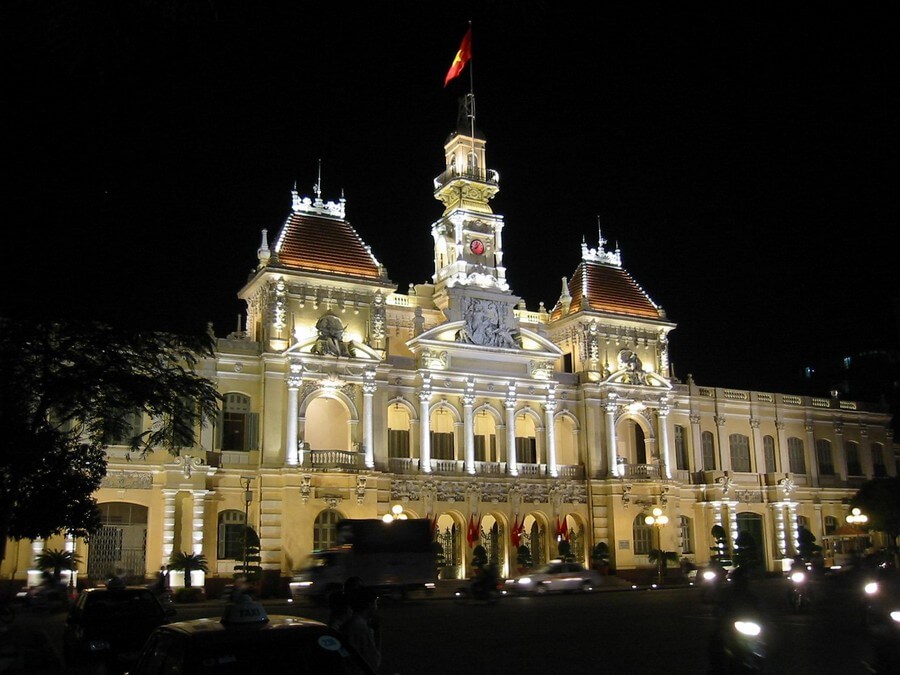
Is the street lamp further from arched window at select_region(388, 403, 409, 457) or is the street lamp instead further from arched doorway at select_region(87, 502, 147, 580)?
arched doorway at select_region(87, 502, 147, 580)

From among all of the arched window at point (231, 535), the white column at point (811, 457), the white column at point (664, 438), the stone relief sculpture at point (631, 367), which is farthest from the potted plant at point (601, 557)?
the white column at point (811, 457)

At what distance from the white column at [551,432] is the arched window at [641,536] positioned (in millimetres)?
5281

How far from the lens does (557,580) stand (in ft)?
121

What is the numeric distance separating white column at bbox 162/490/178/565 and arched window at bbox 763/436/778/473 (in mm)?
33482

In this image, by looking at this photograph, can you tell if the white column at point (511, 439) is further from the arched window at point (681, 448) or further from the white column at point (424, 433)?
the arched window at point (681, 448)

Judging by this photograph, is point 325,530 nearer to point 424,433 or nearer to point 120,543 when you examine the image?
point 424,433

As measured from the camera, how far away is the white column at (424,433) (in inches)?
1705

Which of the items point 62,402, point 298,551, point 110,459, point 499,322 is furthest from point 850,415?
point 62,402

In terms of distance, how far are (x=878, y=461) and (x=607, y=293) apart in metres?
22.7

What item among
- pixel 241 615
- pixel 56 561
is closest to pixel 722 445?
pixel 56 561

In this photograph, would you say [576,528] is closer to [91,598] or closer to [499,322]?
[499,322]

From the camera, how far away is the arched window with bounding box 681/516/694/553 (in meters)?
51.1

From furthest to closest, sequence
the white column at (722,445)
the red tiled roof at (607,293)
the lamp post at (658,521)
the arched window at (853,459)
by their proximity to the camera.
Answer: the arched window at (853,459), the white column at (722,445), the red tiled roof at (607,293), the lamp post at (658,521)

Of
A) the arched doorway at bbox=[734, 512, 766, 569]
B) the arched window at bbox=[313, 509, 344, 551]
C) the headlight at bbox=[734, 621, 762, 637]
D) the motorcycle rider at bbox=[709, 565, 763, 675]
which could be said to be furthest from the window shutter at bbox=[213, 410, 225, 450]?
the headlight at bbox=[734, 621, 762, 637]
